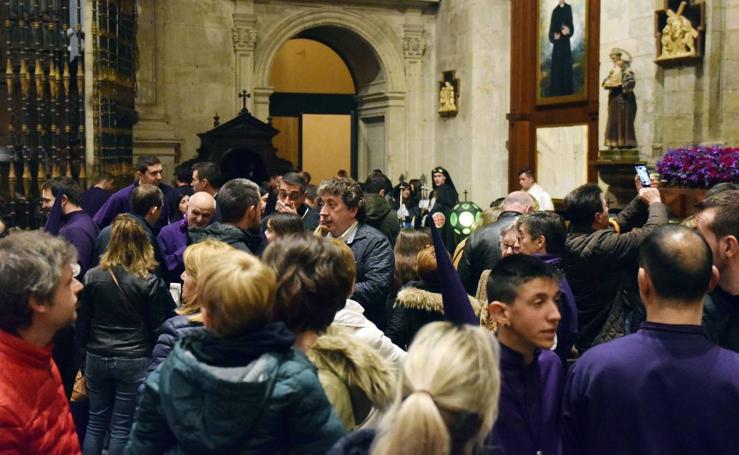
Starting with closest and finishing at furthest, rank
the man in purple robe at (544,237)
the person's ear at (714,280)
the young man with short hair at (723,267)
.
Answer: the person's ear at (714,280)
the young man with short hair at (723,267)
the man in purple robe at (544,237)

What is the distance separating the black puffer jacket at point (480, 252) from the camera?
16.9 feet

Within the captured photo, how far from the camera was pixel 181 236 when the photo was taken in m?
5.84

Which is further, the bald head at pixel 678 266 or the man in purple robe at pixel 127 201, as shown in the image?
the man in purple robe at pixel 127 201

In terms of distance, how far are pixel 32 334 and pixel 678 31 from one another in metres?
9.99

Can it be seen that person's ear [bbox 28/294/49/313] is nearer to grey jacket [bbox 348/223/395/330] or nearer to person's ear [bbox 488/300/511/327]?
person's ear [bbox 488/300/511/327]

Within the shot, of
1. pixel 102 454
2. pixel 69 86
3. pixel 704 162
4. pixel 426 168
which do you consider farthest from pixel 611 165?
pixel 102 454

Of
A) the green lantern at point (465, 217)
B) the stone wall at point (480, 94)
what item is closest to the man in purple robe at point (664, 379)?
the green lantern at point (465, 217)

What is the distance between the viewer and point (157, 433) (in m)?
2.47

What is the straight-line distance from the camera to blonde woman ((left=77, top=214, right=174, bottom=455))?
4707 millimetres

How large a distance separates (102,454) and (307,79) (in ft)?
49.4

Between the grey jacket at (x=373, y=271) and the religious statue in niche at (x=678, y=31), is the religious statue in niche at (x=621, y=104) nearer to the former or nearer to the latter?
the religious statue in niche at (x=678, y=31)

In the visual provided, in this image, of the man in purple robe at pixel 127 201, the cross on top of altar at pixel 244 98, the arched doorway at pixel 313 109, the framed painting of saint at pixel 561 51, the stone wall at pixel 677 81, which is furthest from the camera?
the arched doorway at pixel 313 109

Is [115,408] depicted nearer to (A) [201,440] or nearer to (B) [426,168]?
(A) [201,440]

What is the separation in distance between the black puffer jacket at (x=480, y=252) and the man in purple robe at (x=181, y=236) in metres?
1.60
